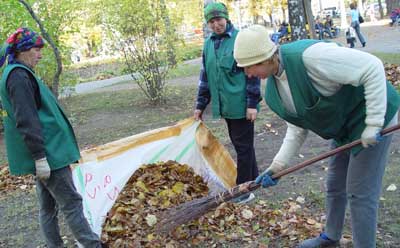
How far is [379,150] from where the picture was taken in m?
2.47

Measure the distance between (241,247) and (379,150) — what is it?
4.11ft

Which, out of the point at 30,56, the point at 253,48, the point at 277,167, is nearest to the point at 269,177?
the point at 277,167

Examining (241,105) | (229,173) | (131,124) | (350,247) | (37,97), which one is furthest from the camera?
(131,124)

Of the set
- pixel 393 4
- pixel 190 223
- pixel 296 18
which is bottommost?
pixel 393 4

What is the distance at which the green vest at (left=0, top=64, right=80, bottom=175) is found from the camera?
2.92 m

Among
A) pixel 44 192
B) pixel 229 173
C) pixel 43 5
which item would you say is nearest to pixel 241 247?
pixel 229 173

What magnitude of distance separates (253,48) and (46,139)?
4.57 ft

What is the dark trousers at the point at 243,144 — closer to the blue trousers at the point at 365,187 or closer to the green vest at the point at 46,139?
the blue trousers at the point at 365,187

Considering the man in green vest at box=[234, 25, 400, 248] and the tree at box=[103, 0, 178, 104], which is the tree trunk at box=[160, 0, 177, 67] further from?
the man in green vest at box=[234, 25, 400, 248]

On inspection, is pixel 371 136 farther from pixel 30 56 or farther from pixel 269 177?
pixel 30 56

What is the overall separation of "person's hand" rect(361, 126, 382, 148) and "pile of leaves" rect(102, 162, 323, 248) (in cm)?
116

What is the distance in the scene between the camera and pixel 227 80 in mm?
3781

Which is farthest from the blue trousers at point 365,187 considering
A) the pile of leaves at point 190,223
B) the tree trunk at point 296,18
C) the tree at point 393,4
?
the tree at point 393,4

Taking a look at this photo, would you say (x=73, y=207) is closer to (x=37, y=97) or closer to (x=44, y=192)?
(x=44, y=192)
